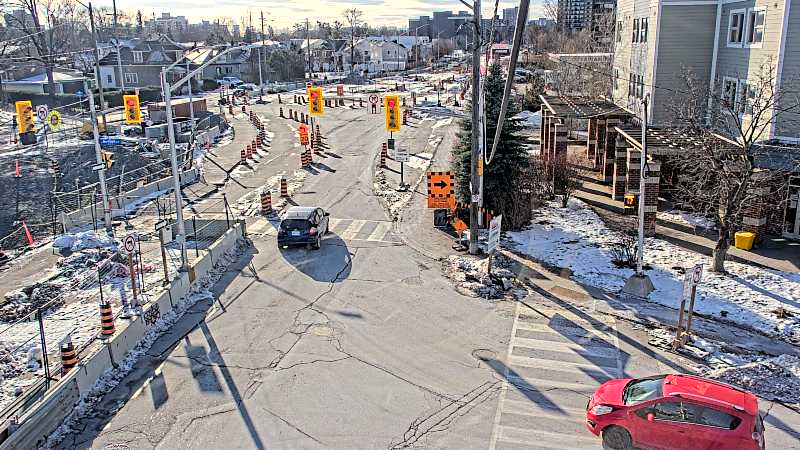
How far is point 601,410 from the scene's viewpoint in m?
11.5

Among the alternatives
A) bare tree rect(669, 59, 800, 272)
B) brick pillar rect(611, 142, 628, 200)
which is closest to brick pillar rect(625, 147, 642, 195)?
brick pillar rect(611, 142, 628, 200)

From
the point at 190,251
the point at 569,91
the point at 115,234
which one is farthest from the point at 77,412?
the point at 569,91

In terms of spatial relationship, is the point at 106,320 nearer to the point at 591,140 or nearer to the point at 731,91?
the point at 731,91

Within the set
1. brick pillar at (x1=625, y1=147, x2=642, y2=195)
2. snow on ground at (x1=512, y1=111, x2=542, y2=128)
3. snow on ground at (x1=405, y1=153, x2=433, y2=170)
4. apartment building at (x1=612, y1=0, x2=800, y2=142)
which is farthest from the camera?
snow on ground at (x1=512, y1=111, x2=542, y2=128)

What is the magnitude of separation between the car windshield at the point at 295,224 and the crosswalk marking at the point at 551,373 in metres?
8.29

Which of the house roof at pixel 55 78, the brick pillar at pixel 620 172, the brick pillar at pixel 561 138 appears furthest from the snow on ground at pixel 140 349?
the house roof at pixel 55 78

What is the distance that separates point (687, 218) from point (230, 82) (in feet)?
287

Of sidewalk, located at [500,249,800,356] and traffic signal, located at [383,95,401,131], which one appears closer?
sidewalk, located at [500,249,800,356]

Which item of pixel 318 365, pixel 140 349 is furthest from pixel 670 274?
pixel 140 349

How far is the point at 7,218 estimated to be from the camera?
29.4 m

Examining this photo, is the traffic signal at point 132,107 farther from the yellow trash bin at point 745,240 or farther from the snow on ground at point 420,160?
the yellow trash bin at point 745,240

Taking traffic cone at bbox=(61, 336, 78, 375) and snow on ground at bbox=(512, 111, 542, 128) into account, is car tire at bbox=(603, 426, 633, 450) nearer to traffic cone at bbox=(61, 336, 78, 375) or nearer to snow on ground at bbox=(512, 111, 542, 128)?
traffic cone at bbox=(61, 336, 78, 375)

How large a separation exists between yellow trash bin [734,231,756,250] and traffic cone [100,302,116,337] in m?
19.1

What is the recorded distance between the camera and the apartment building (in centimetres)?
2155
